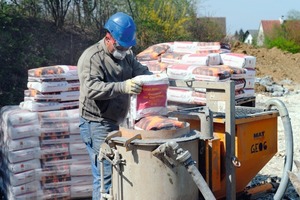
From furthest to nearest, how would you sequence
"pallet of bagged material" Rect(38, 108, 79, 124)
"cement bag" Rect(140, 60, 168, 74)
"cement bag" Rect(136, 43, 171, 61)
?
"cement bag" Rect(136, 43, 171, 61) < "cement bag" Rect(140, 60, 168, 74) < "pallet of bagged material" Rect(38, 108, 79, 124)

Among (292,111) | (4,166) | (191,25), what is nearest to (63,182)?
(4,166)

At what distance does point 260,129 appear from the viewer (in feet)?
15.8

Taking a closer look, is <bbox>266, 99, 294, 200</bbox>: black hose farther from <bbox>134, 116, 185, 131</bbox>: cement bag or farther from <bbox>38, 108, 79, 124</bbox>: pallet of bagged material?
<bbox>38, 108, 79, 124</bbox>: pallet of bagged material

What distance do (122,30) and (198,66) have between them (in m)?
2.03

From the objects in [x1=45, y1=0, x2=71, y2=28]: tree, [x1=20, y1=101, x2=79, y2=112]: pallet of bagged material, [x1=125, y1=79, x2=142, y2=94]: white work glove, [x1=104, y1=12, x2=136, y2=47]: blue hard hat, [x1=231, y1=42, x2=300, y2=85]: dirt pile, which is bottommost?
[x1=231, y1=42, x2=300, y2=85]: dirt pile

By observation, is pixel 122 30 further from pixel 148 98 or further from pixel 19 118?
pixel 19 118

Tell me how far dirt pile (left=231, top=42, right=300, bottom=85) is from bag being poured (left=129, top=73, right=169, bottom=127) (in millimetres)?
17154

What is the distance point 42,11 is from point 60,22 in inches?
25.9

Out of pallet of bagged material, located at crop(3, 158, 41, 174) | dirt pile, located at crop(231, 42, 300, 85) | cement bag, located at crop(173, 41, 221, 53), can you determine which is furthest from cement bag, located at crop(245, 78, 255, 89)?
dirt pile, located at crop(231, 42, 300, 85)

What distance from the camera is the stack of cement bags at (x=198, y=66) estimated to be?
564cm

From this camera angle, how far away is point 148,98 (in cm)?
382

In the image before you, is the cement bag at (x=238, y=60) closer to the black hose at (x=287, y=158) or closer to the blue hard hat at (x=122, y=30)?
the black hose at (x=287, y=158)

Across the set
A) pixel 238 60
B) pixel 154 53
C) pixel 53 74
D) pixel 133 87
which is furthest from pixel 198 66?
pixel 133 87

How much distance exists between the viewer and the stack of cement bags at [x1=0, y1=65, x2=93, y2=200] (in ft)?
17.0
